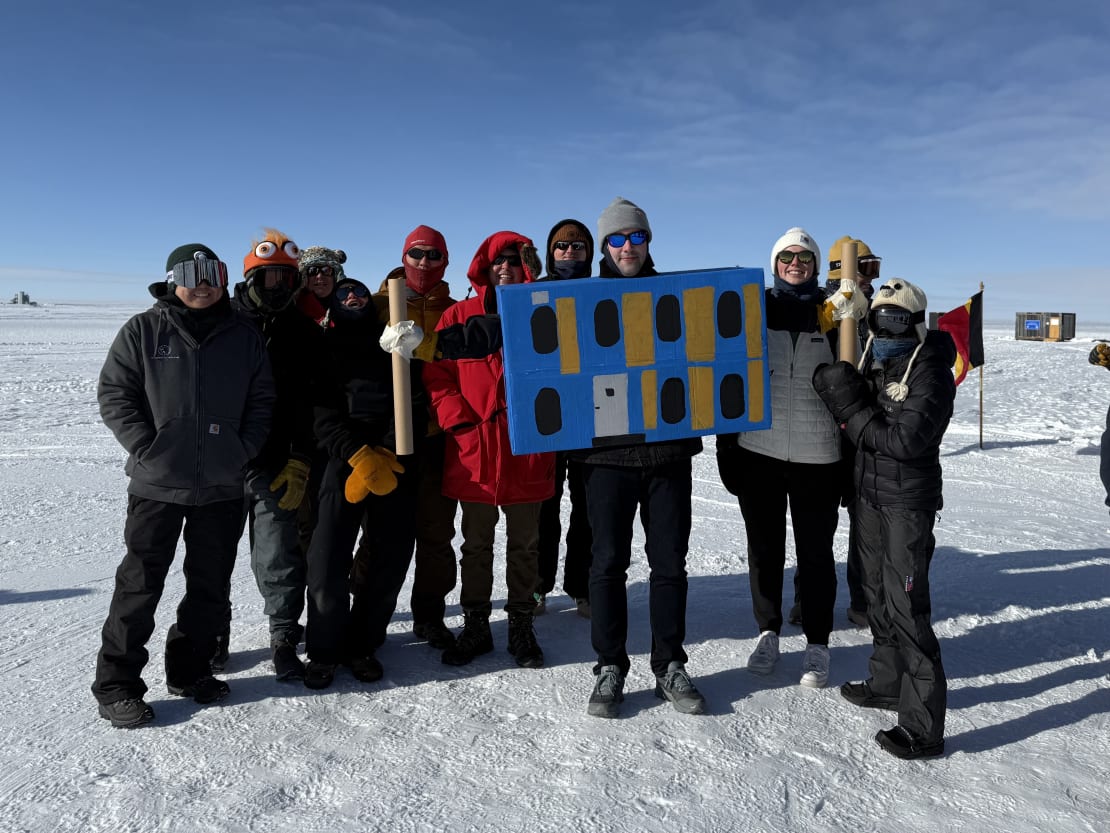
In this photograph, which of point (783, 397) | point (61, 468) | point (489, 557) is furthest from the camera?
point (61, 468)

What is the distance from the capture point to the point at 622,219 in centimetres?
345

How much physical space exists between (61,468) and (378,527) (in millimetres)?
7011

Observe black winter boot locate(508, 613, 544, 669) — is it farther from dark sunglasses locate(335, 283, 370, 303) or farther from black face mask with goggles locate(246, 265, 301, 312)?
black face mask with goggles locate(246, 265, 301, 312)

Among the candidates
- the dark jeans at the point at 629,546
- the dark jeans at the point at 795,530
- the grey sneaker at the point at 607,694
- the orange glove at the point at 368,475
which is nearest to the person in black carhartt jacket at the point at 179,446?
the orange glove at the point at 368,475

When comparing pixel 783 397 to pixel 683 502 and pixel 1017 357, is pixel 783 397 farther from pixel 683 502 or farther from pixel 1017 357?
pixel 1017 357

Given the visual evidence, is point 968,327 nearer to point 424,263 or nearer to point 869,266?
point 869,266

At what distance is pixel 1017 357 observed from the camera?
934 inches

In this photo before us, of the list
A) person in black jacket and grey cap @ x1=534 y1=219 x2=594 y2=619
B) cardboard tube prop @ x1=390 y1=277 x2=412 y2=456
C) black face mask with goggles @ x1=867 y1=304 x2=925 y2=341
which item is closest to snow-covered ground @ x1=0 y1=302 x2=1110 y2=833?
person in black jacket and grey cap @ x1=534 y1=219 x2=594 y2=619

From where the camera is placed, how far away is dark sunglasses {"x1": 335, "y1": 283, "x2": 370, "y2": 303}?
3.66 metres

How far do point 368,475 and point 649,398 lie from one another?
1364mm

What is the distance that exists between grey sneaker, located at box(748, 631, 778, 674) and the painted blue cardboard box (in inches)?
46.1

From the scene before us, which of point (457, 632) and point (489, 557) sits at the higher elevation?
point (489, 557)

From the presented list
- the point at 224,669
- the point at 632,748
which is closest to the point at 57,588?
the point at 224,669

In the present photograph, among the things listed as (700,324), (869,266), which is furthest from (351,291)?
(869,266)
